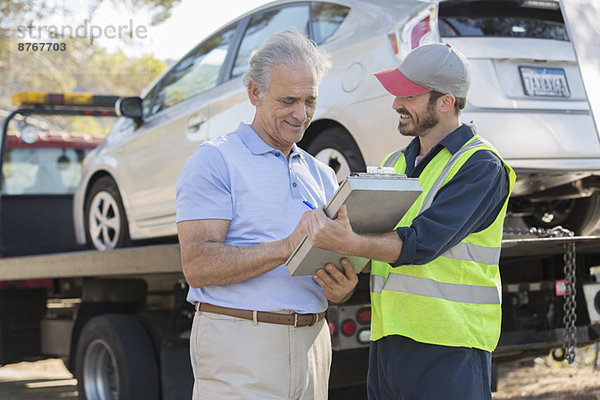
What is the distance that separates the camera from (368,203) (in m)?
1.87

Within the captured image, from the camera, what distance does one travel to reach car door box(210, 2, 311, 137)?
14.8 feet

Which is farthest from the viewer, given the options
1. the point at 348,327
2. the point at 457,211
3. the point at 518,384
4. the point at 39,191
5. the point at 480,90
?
the point at 39,191

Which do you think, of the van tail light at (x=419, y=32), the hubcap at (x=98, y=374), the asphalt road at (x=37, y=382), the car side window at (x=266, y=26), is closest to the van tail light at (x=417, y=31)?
the van tail light at (x=419, y=32)

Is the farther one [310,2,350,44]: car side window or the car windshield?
the car windshield

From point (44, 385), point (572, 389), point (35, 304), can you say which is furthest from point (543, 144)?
point (44, 385)

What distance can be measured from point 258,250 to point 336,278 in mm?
251

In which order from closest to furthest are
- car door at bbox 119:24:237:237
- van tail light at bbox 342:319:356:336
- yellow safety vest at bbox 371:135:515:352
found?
yellow safety vest at bbox 371:135:515:352, van tail light at bbox 342:319:356:336, car door at bbox 119:24:237:237

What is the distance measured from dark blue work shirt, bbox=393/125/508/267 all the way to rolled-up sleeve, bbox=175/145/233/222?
528mm

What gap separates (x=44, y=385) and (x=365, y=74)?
17.2 ft

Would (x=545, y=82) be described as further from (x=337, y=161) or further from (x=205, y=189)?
(x=205, y=189)

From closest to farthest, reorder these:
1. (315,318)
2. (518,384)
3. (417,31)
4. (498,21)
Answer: (315,318) → (417,31) → (498,21) → (518,384)
